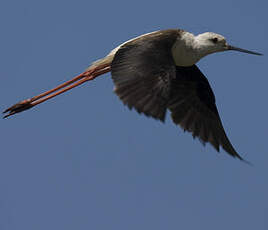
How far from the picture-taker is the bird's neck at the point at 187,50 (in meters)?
9.39

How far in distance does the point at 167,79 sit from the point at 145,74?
0.88ft

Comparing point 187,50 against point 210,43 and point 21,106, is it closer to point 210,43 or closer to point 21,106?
point 210,43

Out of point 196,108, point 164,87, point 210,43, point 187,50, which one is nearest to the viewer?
point 164,87

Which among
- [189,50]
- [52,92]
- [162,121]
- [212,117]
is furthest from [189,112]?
[162,121]

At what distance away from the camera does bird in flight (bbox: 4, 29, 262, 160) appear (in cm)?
792

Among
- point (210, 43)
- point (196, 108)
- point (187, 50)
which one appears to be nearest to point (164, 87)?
point (187, 50)

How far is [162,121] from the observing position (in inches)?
299

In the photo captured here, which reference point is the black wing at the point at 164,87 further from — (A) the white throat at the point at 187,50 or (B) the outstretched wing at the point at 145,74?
(A) the white throat at the point at 187,50

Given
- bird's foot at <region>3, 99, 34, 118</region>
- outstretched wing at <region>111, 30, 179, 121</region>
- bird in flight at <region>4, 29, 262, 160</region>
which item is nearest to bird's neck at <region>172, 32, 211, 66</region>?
bird in flight at <region>4, 29, 262, 160</region>

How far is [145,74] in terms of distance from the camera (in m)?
8.14

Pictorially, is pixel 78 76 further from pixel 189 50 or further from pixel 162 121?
pixel 162 121

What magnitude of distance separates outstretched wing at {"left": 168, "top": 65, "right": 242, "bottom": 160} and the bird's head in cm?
49

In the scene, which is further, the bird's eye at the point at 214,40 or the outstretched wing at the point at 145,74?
the bird's eye at the point at 214,40

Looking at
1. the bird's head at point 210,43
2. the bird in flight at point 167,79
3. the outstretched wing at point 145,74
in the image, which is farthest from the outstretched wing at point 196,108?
the outstretched wing at point 145,74
